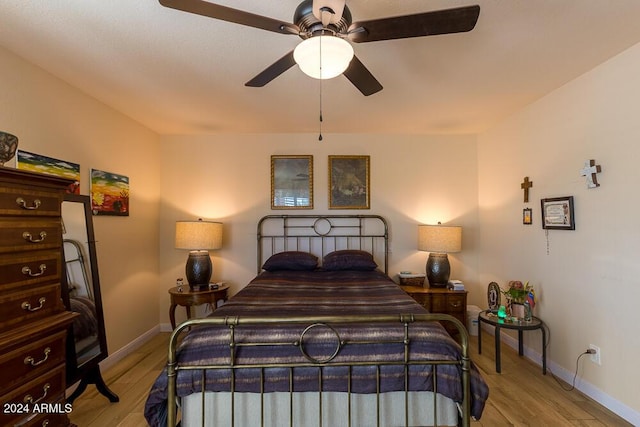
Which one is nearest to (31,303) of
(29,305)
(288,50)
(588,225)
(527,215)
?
(29,305)

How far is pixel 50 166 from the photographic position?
224 cm

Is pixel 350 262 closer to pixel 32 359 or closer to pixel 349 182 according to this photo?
pixel 349 182

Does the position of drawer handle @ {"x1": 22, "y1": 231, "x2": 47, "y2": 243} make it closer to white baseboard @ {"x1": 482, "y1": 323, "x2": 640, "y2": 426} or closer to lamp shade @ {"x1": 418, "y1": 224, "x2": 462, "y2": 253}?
lamp shade @ {"x1": 418, "y1": 224, "x2": 462, "y2": 253}

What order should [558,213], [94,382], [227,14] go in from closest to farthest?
[227,14], [94,382], [558,213]

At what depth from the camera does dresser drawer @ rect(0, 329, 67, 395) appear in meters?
1.33

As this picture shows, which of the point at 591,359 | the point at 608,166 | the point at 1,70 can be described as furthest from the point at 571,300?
the point at 1,70

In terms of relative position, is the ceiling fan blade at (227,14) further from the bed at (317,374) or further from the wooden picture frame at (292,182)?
the wooden picture frame at (292,182)

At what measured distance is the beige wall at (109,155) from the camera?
206cm

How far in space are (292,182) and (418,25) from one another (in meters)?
2.64

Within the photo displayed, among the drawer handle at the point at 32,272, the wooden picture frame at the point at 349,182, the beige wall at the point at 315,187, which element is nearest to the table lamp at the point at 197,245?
the beige wall at the point at 315,187

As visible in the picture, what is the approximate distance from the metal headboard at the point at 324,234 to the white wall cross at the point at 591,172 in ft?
6.51

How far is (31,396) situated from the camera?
4.72ft

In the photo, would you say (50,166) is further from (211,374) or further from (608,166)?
(608,166)

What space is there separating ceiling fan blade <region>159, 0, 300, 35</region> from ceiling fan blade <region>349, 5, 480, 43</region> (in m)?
0.33
